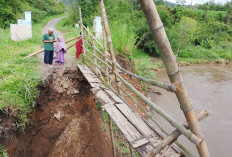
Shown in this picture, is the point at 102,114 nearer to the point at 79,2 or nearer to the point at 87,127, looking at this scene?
the point at 87,127

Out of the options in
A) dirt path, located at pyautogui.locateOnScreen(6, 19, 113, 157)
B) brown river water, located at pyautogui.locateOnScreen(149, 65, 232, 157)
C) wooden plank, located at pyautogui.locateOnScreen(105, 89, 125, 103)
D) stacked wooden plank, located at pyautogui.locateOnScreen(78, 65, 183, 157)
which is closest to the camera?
stacked wooden plank, located at pyautogui.locateOnScreen(78, 65, 183, 157)

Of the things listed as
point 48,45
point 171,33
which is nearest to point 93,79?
point 48,45

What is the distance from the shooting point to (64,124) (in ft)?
10.8

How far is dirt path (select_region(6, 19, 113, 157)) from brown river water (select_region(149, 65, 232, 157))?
2237 millimetres

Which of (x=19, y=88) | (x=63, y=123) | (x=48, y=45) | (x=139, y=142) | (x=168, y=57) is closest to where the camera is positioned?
(x=168, y=57)

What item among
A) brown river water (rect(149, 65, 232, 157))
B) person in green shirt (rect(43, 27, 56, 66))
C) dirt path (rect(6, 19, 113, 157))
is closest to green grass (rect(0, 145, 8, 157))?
dirt path (rect(6, 19, 113, 157))

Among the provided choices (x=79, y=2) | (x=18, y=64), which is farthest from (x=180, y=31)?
(x=18, y=64)

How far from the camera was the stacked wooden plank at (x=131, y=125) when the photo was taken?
1499 millimetres

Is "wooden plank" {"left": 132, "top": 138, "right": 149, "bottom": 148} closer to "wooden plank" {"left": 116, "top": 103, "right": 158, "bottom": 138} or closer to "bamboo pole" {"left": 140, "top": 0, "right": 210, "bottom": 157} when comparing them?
"wooden plank" {"left": 116, "top": 103, "right": 158, "bottom": 138}

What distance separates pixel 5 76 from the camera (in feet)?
10.4

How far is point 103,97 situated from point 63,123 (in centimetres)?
129

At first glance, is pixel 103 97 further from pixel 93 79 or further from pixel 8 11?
pixel 8 11

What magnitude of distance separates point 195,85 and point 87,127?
254 inches

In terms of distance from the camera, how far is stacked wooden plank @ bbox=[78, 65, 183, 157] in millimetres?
1499
